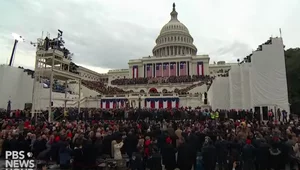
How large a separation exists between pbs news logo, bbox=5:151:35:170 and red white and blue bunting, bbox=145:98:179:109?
29666 millimetres

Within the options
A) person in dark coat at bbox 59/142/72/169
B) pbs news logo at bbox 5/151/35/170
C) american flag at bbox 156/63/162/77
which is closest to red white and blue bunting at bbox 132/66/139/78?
american flag at bbox 156/63/162/77

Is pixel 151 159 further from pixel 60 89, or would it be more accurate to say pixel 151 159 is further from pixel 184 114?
pixel 60 89

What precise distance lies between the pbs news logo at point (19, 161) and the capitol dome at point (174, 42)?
84581mm

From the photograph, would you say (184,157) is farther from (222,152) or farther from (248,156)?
(248,156)

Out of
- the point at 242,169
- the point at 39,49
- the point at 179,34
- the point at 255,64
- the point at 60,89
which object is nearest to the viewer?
the point at 242,169

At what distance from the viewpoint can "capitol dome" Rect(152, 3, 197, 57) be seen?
3664 inches

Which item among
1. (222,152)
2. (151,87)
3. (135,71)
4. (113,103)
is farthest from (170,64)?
(222,152)

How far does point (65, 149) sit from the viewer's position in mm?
9180

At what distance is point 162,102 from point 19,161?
102ft

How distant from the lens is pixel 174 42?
3644 inches

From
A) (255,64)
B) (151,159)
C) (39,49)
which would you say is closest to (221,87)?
(255,64)

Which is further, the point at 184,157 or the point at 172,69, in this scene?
the point at 172,69

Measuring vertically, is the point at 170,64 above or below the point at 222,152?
above

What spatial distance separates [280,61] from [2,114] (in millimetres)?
34370
